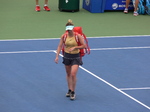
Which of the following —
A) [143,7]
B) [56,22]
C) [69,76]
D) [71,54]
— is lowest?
[56,22]

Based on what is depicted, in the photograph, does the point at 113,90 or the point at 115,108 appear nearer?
the point at 115,108

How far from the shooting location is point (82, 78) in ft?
43.8

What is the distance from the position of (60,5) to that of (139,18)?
3590 mm

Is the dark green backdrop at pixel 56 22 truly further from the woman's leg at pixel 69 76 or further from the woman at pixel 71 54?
the woman at pixel 71 54

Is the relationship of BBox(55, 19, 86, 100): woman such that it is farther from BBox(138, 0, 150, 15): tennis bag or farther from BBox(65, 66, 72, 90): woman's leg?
BBox(138, 0, 150, 15): tennis bag

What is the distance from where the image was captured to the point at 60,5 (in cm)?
2164

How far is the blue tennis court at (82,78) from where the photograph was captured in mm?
11445

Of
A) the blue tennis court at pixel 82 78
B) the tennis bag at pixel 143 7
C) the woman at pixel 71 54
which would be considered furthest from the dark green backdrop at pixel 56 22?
the woman at pixel 71 54

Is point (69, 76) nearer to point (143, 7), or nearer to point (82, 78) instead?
point (82, 78)

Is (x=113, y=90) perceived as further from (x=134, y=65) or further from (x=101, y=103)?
(x=134, y=65)

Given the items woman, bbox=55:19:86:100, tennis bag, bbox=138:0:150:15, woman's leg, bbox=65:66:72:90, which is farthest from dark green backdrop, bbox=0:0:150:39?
woman, bbox=55:19:86:100

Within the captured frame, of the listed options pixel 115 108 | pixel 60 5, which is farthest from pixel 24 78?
pixel 60 5

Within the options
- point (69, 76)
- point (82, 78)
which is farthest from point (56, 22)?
point (69, 76)

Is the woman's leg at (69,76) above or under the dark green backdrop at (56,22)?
above
